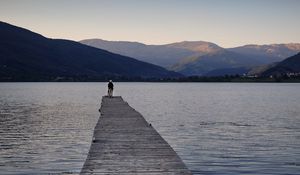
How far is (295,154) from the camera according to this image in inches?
1035

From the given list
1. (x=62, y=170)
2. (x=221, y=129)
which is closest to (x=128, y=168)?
(x=62, y=170)

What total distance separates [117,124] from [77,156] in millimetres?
7249

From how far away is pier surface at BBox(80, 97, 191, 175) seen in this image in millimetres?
16828

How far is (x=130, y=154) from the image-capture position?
65.7 ft

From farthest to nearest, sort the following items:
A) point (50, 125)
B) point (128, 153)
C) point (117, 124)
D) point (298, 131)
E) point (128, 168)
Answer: point (50, 125) < point (298, 131) < point (117, 124) < point (128, 153) < point (128, 168)

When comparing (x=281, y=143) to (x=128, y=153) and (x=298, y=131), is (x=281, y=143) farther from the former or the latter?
(x=128, y=153)

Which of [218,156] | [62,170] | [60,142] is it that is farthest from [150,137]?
[60,142]

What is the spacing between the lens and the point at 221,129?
3919 centimetres

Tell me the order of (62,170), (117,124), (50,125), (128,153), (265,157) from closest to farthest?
(128,153) < (62,170) < (265,157) < (117,124) < (50,125)

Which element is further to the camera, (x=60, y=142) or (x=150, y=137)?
(x=60, y=142)

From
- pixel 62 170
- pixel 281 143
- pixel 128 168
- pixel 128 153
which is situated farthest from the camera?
pixel 281 143

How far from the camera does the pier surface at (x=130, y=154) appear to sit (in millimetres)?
16828

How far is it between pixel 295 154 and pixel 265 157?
225cm

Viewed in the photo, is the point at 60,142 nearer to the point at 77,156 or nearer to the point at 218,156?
the point at 77,156
